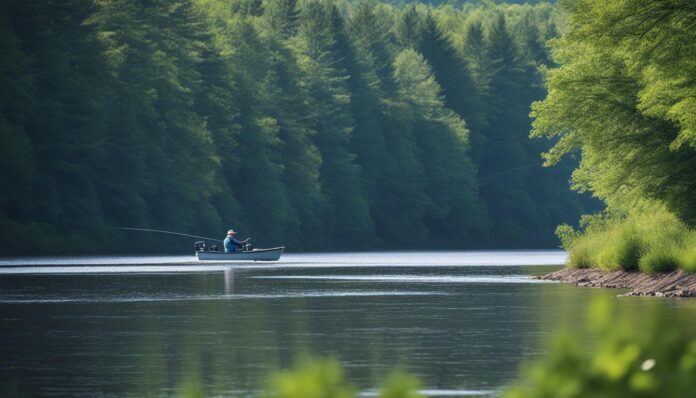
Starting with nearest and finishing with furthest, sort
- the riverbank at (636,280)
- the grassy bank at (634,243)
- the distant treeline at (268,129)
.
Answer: the riverbank at (636,280), the grassy bank at (634,243), the distant treeline at (268,129)

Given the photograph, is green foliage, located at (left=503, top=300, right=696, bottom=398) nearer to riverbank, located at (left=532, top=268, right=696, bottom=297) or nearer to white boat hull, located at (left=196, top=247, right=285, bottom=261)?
riverbank, located at (left=532, top=268, right=696, bottom=297)

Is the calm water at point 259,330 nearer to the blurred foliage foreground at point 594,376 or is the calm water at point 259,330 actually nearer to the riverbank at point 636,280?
the riverbank at point 636,280

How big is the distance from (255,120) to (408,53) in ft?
110

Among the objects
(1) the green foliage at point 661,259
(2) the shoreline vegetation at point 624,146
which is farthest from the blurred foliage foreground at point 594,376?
(1) the green foliage at point 661,259

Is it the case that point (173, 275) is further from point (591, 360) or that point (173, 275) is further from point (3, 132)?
point (591, 360)

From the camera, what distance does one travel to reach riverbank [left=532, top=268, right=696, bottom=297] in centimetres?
3838

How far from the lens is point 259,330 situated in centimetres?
2670

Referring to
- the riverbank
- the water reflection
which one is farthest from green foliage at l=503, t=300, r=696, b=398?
the water reflection

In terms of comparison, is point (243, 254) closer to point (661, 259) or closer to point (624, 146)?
point (624, 146)

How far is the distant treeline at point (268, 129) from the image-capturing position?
9469 cm

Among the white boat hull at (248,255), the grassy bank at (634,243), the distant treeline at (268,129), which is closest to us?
the grassy bank at (634,243)

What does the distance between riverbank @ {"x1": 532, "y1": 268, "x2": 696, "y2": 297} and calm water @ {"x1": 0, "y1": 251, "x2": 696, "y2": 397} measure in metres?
1.08

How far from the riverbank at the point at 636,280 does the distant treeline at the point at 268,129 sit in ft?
139

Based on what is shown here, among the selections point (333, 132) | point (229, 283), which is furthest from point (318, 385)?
point (333, 132)
